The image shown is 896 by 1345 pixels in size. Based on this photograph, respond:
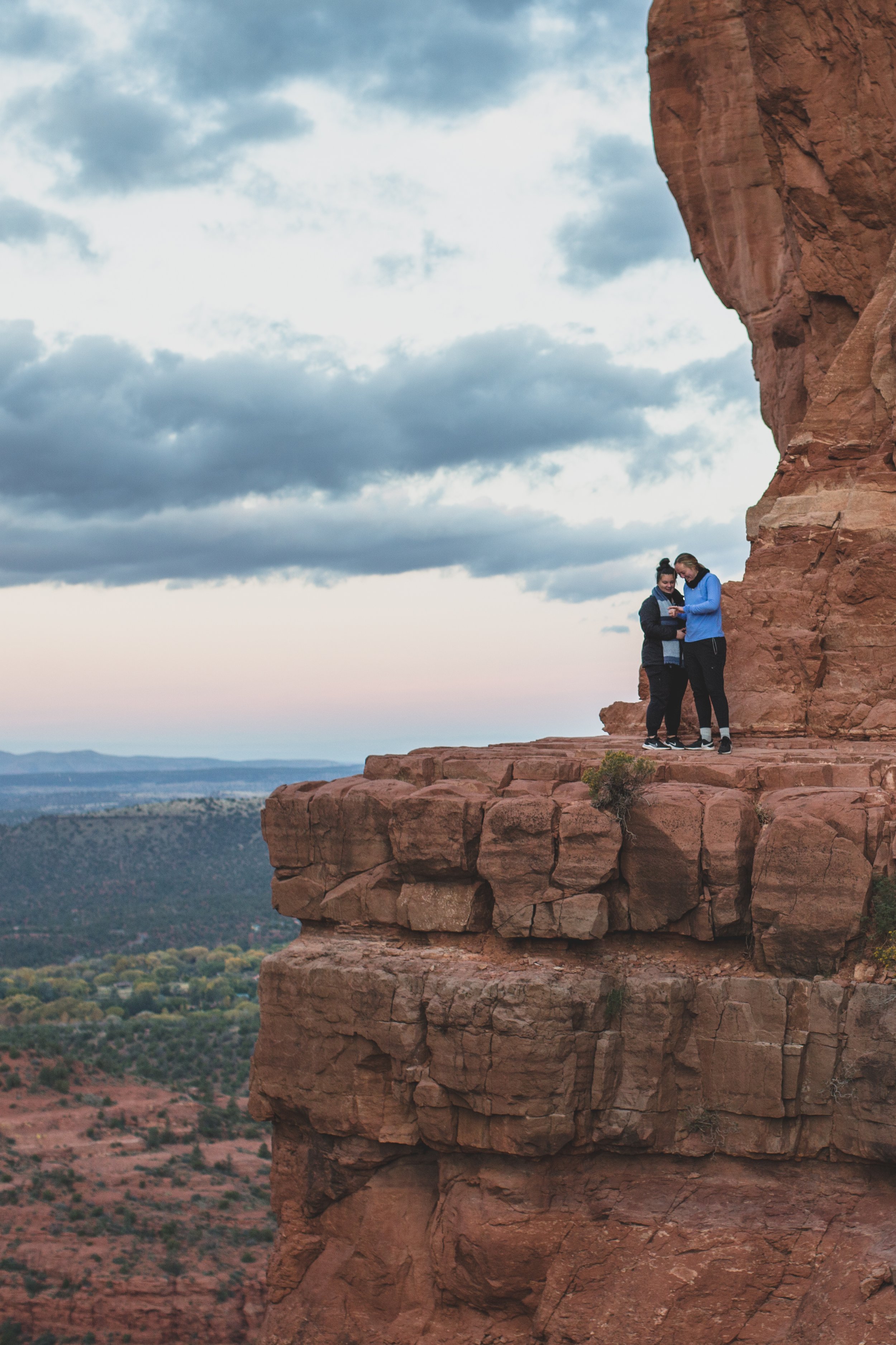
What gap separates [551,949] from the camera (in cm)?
1781

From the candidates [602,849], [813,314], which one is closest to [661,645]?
[602,849]

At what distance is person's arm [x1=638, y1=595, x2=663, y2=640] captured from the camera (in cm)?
2042

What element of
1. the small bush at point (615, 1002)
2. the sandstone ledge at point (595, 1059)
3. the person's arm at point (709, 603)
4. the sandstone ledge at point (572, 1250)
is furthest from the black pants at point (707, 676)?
the sandstone ledge at point (572, 1250)

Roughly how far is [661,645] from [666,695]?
891mm

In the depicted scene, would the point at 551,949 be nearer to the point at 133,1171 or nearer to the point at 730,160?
the point at 730,160

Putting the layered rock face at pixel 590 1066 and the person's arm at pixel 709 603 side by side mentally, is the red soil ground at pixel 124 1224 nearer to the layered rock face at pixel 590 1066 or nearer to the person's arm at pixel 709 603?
the layered rock face at pixel 590 1066

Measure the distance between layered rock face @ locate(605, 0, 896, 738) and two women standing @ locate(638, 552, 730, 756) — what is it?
67.8 inches

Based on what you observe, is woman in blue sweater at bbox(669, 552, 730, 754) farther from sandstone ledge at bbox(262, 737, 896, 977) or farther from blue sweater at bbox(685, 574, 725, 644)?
sandstone ledge at bbox(262, 737, 896, 977)

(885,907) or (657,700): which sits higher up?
(657,700)

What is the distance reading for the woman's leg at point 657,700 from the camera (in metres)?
20.5

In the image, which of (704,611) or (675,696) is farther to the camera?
(675,696)

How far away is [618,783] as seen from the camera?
17.7 metres

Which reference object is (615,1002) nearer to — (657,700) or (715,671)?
(657,700)

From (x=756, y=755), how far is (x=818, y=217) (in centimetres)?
1311
